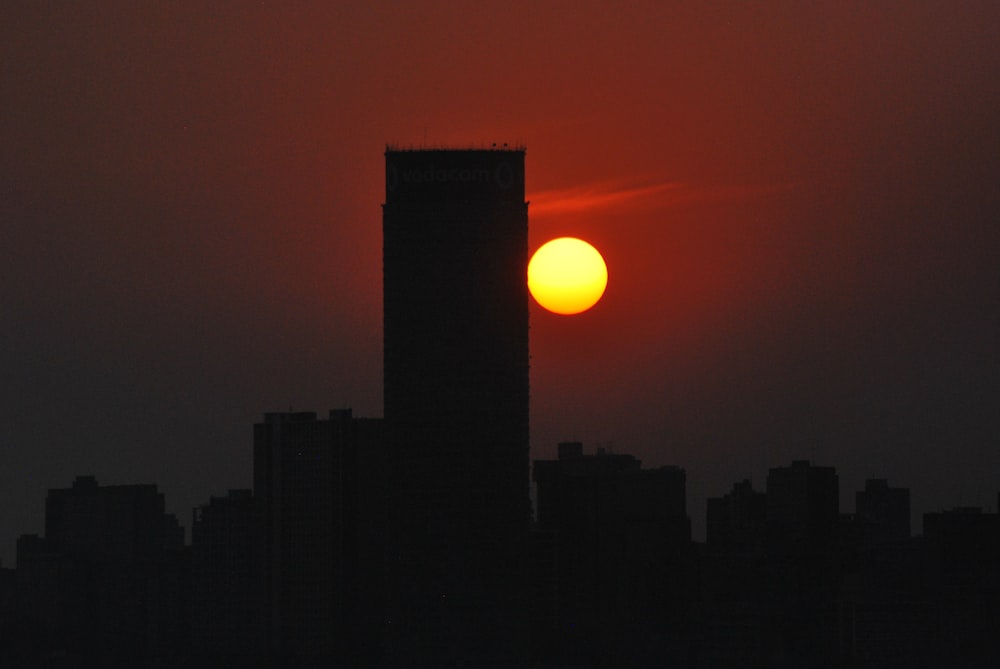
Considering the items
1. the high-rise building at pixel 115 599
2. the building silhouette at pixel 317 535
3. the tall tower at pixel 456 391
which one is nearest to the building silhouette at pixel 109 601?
the high-rise building at pixel 115 599

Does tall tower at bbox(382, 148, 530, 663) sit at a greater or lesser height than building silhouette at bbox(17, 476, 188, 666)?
greater

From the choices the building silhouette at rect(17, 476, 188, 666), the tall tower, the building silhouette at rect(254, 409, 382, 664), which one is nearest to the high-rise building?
the building silhouette at rect(17, 476, 188, 666)

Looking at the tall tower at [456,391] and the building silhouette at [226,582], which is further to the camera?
the building silhouette at [226,582]

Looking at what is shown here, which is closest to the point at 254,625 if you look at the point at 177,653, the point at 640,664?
the point at 177,653

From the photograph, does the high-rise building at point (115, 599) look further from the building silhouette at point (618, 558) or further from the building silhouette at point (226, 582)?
the building silhouette at point (618, 558)

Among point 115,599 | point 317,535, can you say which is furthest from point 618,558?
point 115,599

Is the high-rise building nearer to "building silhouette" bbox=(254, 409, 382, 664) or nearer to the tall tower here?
"building silhouette" bbox=(254, 409, 382, 664)
